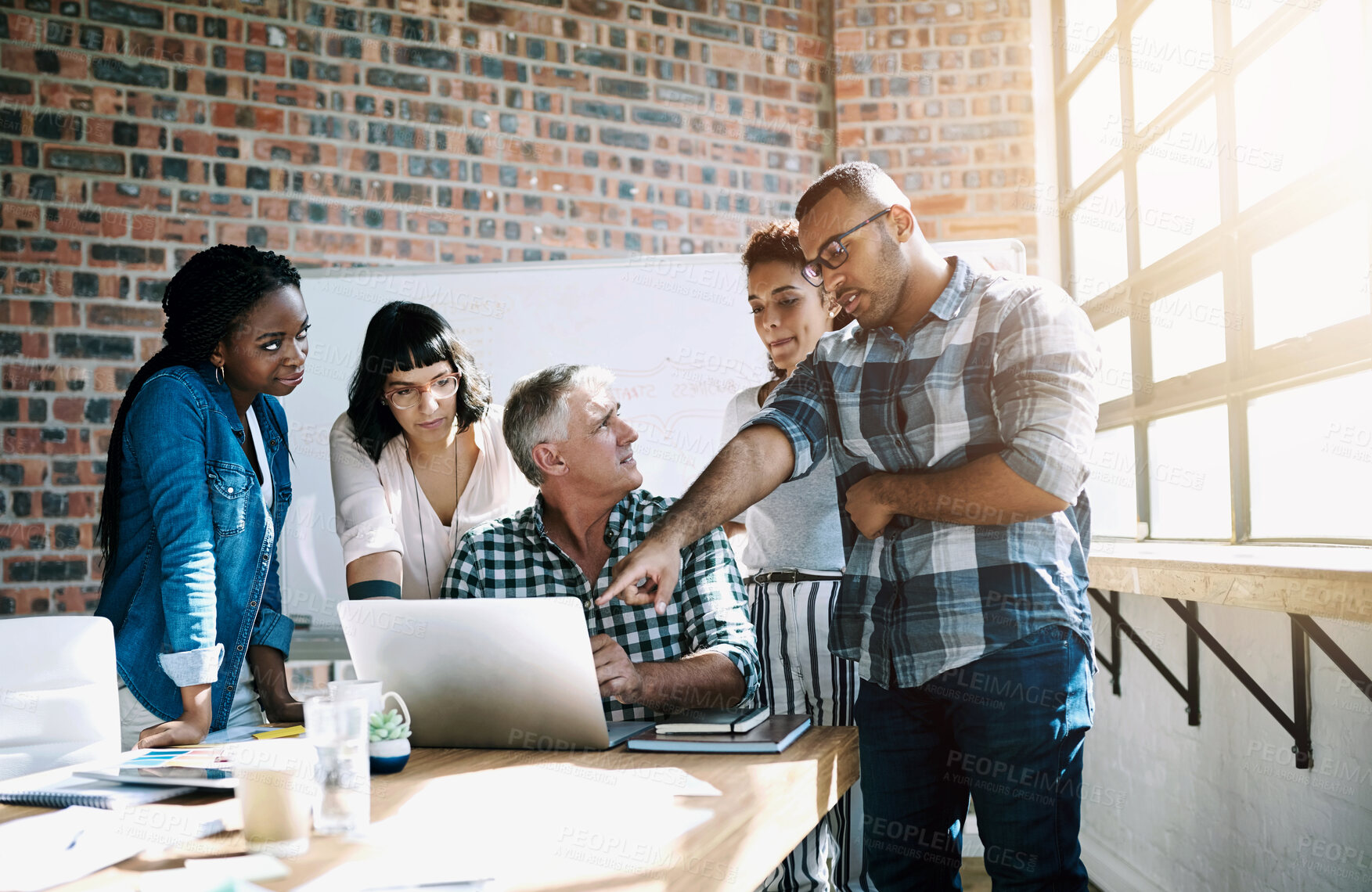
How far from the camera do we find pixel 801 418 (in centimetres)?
166

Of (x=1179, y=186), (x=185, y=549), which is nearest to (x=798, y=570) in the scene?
(x=185, y=549)

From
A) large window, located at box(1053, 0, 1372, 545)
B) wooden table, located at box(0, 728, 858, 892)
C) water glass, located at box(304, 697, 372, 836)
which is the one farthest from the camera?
large window, located at box(1053, 0, 1372, 545)

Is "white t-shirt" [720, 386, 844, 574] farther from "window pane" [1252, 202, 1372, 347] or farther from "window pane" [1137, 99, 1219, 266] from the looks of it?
"window pane" [1137, 99, 1219, 266]

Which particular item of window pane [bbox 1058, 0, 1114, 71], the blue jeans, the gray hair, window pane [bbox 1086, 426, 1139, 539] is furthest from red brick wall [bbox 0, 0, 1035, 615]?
the blue jeans

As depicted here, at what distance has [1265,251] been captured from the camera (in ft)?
7.59

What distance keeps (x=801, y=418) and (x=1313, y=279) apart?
1.21 meters

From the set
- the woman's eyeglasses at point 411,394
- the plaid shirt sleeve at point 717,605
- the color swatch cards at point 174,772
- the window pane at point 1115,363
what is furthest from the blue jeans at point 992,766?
the window pane at point 1115,363

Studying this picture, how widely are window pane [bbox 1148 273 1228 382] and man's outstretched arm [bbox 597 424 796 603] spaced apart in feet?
4.67

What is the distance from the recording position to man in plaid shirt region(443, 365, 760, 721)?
1616 mm

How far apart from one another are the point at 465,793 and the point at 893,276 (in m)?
0.96

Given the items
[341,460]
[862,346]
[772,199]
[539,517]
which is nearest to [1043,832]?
[862,346]

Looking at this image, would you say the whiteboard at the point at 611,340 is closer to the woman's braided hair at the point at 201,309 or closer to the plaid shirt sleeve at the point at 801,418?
the woman's braided hair at the point at 201,309

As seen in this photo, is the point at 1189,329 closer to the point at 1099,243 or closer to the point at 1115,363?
the point at 1115,363

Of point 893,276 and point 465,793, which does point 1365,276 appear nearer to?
point 893,276
